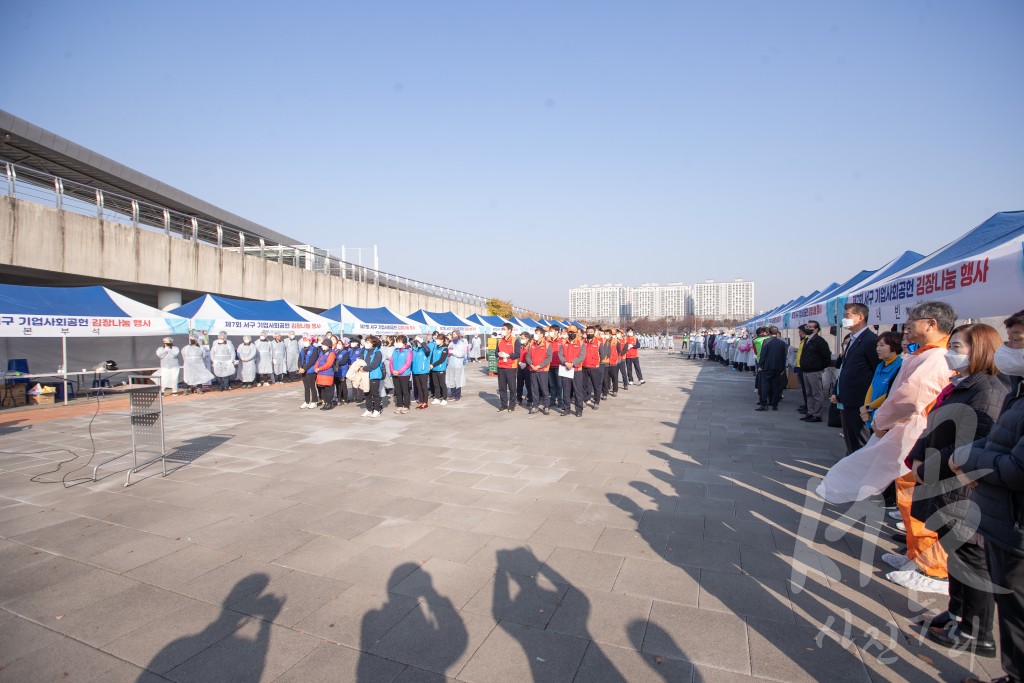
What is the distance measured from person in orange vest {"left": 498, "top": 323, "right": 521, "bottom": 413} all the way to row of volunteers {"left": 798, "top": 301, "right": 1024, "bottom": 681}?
23.4 feet

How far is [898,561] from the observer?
356cm

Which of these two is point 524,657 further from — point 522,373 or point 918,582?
point 522,373

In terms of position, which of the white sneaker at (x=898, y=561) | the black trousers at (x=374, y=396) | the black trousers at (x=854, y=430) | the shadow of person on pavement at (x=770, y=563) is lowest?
the shadow of person on pavement at (x=770, y=563)

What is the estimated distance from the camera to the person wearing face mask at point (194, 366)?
14.6 m

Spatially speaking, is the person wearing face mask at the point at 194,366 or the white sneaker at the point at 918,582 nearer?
the white sneaker at the point at 918,582

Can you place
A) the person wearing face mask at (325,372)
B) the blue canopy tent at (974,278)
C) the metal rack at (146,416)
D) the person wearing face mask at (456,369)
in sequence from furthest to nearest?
1. the person wearing face mask at (456,369)
2. the person wearing face mask at (325,372)
3. the metal rack at (146,416)
4. the blue canopy tent at (974,278)

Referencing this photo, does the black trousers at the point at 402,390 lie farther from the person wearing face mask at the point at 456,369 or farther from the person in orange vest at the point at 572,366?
the person in orange vest at the point at 572,366

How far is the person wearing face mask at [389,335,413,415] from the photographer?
10844 millimetres

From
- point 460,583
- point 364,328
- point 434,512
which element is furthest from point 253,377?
point 460,583

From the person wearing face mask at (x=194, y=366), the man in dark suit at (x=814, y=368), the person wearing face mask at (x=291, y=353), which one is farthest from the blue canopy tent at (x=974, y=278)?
the person wearing face mask at (x=291, y=353)

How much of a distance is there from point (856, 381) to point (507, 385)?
721 centimetres

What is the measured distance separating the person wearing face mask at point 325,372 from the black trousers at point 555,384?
516 centimetres

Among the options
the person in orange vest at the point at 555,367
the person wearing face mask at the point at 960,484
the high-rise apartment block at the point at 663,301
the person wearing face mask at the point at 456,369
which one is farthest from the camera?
the high-rise apartment block at the point at 663,301

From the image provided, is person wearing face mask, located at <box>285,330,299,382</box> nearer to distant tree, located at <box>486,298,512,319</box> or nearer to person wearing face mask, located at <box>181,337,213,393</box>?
person wearing face mask, located at <box>181,337,213,393</box>
